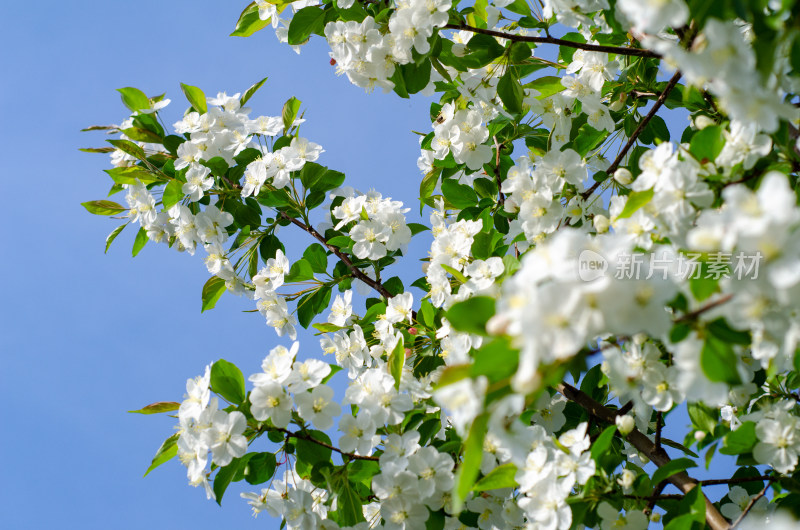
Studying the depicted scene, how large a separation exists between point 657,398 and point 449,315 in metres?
0.90

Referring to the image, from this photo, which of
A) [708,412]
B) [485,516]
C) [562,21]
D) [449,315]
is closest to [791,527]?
[449,315]

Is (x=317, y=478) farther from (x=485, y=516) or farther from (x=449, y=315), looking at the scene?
(x=449, y=315)

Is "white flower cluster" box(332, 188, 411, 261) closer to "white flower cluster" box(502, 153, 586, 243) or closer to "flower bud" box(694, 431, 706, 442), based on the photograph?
"white flower cluster" box(502, 153, 586, 243)

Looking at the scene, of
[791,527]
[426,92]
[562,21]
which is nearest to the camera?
[791,527]

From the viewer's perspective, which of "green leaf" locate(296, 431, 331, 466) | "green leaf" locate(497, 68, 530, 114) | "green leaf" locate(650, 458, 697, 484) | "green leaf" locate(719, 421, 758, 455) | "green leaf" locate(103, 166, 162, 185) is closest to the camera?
"green leaf" locate(650, 458, 697, 484)

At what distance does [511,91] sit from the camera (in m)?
2.16

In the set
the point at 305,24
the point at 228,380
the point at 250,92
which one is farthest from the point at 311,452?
the point at 250,92

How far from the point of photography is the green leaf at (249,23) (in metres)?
2.50

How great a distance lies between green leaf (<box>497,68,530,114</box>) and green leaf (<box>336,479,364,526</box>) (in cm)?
128

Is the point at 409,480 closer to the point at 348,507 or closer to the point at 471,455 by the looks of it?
the point at 348,507

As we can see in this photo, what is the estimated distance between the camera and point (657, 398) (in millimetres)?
1648

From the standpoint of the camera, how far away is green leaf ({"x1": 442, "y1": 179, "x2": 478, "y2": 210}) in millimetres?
2498

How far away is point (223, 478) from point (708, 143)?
1.48 metres

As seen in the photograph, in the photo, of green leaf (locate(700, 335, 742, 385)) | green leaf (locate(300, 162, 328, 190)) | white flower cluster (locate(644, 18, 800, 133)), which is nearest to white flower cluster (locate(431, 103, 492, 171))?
green leaf (locate(300, 162, 328, 190))
